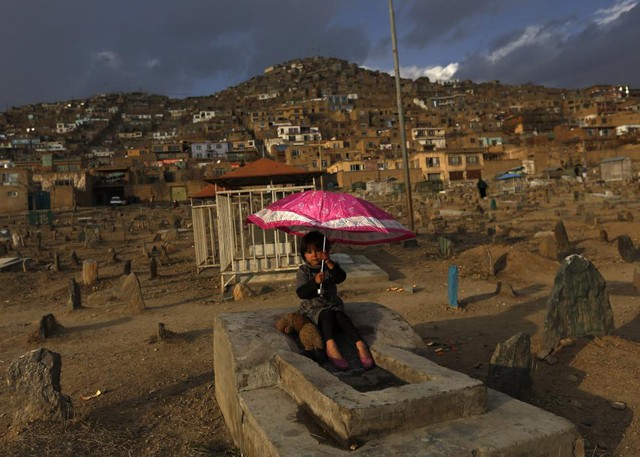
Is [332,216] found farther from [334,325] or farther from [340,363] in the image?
[340,363]

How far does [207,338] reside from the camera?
7160 mm

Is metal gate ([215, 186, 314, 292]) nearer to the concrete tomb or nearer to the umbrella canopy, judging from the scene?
the umbrella canopy

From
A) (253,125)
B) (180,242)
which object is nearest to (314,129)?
(253,125)

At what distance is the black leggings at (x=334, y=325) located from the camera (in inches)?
183

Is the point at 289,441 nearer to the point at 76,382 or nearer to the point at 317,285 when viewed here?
the point at 317,285

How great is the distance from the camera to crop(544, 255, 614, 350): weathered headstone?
5.58 m

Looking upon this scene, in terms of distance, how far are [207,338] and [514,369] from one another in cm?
436

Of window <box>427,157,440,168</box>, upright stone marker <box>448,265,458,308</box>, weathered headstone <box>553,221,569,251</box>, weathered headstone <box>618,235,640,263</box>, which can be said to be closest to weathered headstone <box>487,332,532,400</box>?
upright stone marker <box>448,265,458,308</box>

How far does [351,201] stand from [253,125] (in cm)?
10346

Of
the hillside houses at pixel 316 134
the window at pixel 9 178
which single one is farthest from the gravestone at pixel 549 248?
the window at pixel 9 178

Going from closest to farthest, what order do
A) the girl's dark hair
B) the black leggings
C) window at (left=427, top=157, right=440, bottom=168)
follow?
the black leggings, the girl's dark hair, window at (left=427, top=157, right=440, bottom=168)

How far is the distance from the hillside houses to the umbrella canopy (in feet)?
150

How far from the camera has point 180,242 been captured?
64.5ft

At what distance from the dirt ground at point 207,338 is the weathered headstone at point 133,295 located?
0.53ft
